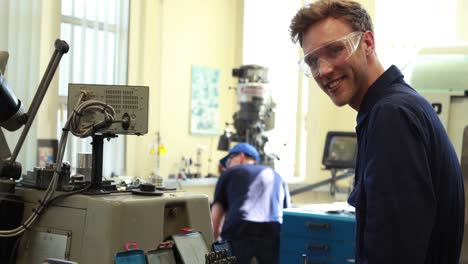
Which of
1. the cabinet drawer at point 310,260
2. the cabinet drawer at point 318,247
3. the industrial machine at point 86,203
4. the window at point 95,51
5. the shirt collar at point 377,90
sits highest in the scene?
the window at point 95,51

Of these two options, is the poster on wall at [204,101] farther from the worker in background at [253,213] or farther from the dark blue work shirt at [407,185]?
the dark blue work shirt at [407,185]

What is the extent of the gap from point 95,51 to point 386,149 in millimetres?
3874

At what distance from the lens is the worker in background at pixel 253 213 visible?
379 centimetres

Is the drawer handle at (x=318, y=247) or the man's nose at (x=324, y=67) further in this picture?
the drawer handle at (x=318, y=247)

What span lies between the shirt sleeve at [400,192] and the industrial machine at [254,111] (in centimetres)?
331

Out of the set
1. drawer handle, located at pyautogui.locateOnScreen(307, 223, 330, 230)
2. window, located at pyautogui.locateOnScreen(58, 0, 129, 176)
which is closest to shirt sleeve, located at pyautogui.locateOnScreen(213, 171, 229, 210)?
drawer handle, located at pyautogui.locateOnScreen(307, 223, 330, 230)

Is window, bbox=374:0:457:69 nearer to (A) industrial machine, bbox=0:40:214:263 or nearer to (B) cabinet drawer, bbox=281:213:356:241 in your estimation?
(B) cabinet drawer, bbox=281:213:356:241

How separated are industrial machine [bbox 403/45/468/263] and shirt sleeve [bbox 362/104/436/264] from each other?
85.2 inches

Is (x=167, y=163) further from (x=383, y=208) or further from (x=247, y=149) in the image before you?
(x=383, y=208)

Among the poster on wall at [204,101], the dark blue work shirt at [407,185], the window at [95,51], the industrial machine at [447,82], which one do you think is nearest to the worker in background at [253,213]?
the industrial machine at [447,82]

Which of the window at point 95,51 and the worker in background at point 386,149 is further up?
the window at point 95,51

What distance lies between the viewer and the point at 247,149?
4184 millimetres

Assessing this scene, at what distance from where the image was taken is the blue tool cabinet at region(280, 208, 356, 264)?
10.3 feet

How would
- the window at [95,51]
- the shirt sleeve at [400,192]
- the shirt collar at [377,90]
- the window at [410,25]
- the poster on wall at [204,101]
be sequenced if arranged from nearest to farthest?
1. the shirt sleeve at [400,192]
2. the shirt collar at [377,90]
3. the window at [95,51]
4. the window at [410,25]
5. the poster on wall at [204,101]
